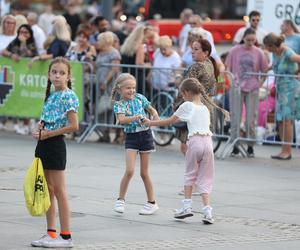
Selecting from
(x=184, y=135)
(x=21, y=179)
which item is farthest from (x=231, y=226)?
(x=21, y=179)

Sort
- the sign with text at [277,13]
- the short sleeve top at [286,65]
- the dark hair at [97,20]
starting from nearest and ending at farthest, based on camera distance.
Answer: the short sleeve top at [286,65] < the sign with text at [277,13] < the dark hair at [97,20]

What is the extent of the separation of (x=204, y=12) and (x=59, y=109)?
33898 mm

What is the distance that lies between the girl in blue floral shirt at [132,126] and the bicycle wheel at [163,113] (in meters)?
6.11

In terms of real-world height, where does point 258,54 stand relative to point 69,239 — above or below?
above

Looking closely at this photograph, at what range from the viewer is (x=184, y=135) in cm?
1327

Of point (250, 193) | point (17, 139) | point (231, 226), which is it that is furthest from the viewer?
point (17, 139)

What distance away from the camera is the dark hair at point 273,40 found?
1591cm

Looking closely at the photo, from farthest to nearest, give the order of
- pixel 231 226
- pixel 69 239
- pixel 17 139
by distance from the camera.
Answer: pixel 17 139, pixel 231 226, pixel 69 239

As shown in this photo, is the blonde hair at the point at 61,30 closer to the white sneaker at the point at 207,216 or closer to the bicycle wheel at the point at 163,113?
the bicycle wheel at the point at 163,113

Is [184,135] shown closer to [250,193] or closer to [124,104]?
[250,193]

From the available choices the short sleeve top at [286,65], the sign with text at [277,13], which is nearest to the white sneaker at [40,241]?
the short sleeve top at [286,65]

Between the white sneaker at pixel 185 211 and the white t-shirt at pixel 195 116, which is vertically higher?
the white t-shirt at pixel 195 116

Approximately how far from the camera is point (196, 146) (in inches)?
431

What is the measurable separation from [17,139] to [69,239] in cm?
915
